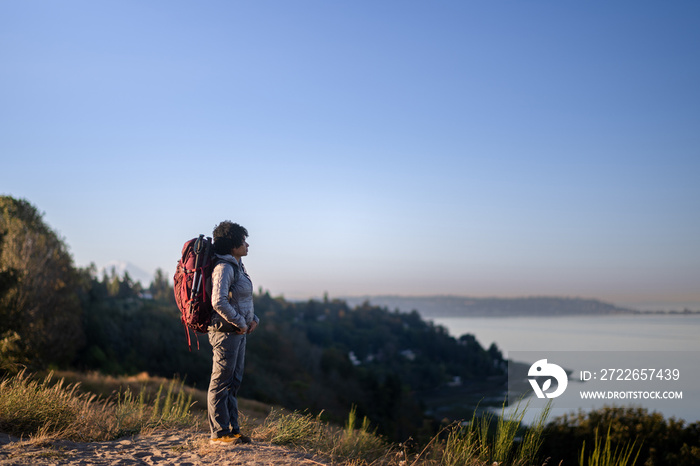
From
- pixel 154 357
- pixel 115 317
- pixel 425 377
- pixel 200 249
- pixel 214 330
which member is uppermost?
pixel 200 249

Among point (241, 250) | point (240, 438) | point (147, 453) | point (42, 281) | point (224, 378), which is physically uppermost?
point (241, 250)

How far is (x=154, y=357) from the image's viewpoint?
1799 inches

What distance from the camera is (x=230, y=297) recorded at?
5230 mm

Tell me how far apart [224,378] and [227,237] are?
1.35 meters

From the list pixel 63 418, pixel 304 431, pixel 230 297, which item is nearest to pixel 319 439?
pixel 304 431

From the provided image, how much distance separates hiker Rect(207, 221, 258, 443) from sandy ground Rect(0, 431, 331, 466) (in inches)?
9.0

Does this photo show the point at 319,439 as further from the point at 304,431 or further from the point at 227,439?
the point at 227,439

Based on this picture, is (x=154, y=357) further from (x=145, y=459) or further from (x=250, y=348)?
(x=145, y=459)

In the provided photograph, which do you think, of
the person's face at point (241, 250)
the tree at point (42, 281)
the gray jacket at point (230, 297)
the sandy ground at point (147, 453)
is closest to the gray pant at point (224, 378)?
the gray jacket at point (230, 297)

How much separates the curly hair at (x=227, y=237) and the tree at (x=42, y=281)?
25.2m

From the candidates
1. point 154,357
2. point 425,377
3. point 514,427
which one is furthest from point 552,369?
point 425,377

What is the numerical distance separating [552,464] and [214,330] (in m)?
8.80

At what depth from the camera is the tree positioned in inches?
1153

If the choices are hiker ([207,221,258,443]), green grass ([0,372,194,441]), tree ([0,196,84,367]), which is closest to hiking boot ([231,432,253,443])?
hiker ([207,221,258,443])
